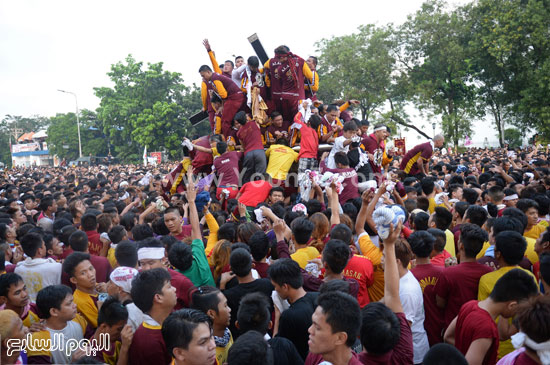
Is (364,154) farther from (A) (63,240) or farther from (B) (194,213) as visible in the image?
(A) (63,240)

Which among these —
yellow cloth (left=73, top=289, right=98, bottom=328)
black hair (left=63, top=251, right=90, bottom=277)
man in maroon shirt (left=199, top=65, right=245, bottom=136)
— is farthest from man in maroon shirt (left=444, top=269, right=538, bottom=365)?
man in maroon shirt (left=199, top=65, right=245, bottom=136)

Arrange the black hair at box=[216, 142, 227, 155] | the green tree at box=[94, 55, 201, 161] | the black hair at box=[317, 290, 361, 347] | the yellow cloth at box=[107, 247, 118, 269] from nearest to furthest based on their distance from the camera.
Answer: the black hair at box=[317, 290, 361, 347] < the yellow cloth at box=[107, 247, 118, 269] < the black hair at box=[216, 142, 227, 155] < the green tree at box=[94, 55, 201, 161]

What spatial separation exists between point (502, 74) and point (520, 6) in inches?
127

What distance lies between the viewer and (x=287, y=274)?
3199mm

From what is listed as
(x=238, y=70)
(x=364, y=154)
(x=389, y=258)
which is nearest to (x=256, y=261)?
(x=389, y=258)

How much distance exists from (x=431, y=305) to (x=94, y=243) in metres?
4.20

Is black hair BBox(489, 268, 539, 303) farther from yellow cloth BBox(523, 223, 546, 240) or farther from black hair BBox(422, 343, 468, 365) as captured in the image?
yellow cloth BBox(523, 223, 546, 240)

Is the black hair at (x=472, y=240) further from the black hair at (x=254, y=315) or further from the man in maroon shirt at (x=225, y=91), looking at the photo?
the man in maroon shirt at (x=225, y=91)

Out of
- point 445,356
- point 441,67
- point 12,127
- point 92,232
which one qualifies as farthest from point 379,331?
point 12,127

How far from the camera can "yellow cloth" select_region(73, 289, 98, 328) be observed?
3.83m

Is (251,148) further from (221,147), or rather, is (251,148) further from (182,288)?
(182,288)

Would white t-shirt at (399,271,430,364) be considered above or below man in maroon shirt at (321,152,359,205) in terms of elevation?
below

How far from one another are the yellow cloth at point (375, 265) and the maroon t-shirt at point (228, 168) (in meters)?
5.83

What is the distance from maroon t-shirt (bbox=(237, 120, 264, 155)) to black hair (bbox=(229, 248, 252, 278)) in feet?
21.2
